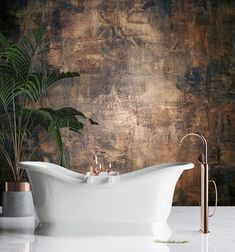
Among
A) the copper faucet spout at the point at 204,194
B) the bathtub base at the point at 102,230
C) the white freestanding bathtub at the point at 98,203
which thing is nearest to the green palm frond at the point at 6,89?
the white freestanding bathtub at the point at 98,203

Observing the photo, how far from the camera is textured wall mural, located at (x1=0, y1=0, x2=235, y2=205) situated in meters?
6.75

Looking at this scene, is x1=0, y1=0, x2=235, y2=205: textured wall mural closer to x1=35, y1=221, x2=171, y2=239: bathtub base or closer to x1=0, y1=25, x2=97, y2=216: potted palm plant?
x1=0, y1=25, x2=97, y2=216: potted palm plant

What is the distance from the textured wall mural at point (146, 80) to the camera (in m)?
6.75

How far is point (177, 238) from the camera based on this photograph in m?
4.71

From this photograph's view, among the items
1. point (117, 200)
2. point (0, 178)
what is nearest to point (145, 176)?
point (117, 200)

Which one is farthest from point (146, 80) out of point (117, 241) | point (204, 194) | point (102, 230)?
point (117, 241)

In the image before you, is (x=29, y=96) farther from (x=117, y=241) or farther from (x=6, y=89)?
(x=117, y=241)

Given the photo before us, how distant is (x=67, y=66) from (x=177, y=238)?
2677 mm

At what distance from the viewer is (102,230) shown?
493cm

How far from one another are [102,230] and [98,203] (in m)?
0.21

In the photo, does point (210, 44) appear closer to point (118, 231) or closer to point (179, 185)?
point (179, 185)

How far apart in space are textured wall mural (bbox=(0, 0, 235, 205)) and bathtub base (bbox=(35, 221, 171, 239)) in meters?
1.83

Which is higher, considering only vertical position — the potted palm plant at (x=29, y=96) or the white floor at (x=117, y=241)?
the potted palm plant at (x=29, y=96)

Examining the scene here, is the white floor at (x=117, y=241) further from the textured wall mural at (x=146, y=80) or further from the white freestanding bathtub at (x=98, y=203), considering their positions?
the textured wall mural at (x=146, y=80)
